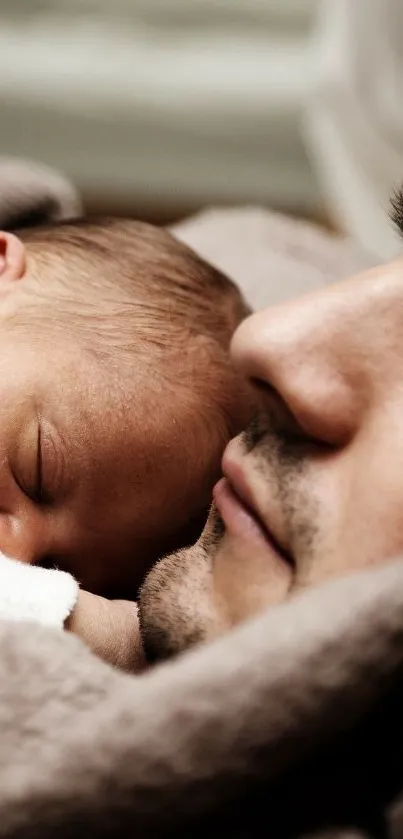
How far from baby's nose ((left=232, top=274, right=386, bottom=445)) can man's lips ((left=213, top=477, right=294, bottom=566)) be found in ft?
0.30

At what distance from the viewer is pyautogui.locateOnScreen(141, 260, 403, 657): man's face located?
65cm

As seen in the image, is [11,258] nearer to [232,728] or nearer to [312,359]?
[312,359]

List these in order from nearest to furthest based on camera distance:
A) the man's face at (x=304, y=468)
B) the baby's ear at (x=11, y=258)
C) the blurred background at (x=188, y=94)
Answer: the man's face at (x=304, y=468) → the baby's ear at (x=11, y=258) → the blurred background at (x=188, y=94)

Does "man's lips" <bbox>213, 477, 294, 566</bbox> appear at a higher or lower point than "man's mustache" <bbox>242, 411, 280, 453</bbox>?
lower

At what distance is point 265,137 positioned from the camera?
2.34 meters

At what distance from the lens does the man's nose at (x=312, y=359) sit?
0.69 m

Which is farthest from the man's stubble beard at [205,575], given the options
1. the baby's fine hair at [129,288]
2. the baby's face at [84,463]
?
the baby's fine hair at [129,288]

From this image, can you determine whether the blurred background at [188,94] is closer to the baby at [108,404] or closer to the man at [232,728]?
the baby at [108,404]

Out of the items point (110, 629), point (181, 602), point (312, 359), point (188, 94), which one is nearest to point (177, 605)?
point (181, 602)

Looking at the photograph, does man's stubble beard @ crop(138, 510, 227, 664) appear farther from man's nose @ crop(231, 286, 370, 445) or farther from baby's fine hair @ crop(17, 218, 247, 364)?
baby's fine hair @ crop(17, 218, 247, 364)

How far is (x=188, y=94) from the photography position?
87.7 inches

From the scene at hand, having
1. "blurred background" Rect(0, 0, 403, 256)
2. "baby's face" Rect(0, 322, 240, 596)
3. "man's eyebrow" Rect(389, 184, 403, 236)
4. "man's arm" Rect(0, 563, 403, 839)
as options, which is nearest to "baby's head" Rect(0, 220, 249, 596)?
"baby's face" Rect(0, 322, 240, 596)

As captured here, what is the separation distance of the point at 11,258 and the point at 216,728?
2.32 feet

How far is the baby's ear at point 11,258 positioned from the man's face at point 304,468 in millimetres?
360
